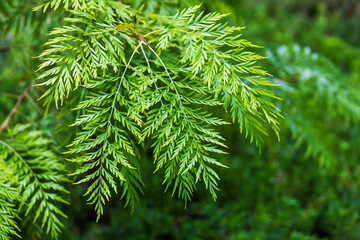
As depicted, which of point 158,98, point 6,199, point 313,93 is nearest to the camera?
point 158,98

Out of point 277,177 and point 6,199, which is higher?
point 277,177

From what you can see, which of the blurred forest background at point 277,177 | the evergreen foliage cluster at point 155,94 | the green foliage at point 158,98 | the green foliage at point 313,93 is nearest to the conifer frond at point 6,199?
the evergreen foliage cluster at point 155,94

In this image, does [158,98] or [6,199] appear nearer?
[158,98]

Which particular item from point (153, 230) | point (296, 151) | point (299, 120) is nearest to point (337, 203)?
point (296, 151)

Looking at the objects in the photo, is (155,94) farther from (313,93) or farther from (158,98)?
(313,93)

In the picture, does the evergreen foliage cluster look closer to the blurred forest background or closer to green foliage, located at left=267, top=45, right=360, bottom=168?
the blurred forest background

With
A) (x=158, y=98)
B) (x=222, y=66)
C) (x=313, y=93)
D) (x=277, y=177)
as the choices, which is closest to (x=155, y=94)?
(x=158, y=98)

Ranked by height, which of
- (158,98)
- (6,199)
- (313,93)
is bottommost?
(6,199)

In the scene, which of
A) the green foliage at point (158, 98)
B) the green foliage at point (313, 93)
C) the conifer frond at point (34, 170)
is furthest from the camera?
the green foliage at point (313, 93)

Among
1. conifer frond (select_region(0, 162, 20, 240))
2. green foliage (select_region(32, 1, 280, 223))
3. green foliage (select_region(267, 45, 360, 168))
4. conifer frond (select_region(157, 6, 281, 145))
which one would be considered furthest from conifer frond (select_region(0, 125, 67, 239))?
green foliage (select_region(267, 45, 360, 168))

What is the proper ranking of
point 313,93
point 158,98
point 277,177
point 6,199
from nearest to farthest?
1. point 158,98
2. point 6,199
3. point 313,93
4. point 277,177

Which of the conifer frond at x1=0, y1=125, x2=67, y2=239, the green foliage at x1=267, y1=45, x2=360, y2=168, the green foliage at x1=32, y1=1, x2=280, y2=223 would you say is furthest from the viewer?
the green foliage at x1=267, y1=45, x2=360, y2=168

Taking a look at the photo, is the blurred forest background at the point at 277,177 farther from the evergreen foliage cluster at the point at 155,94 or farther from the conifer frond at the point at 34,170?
the evergreen foliage cluster at the point at 155,94

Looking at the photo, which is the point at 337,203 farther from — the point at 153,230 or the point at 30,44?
the point at 30,44
